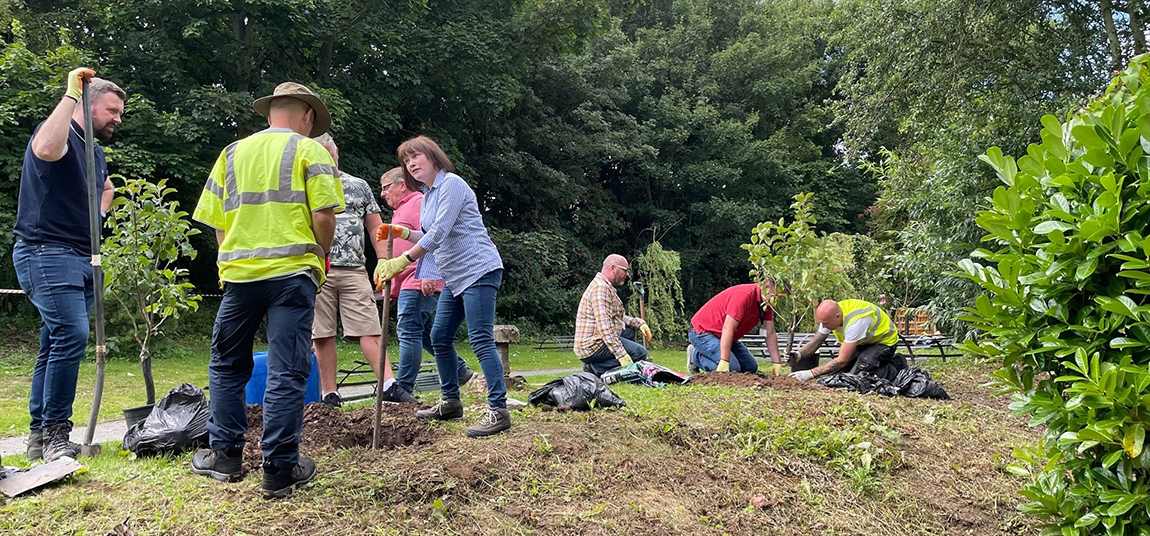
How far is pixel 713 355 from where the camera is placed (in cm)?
788

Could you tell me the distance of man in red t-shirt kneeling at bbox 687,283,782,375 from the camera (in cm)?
743

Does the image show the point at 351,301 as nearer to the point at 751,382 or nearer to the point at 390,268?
the point at 390,268

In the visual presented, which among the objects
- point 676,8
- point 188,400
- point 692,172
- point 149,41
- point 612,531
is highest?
point 676,8

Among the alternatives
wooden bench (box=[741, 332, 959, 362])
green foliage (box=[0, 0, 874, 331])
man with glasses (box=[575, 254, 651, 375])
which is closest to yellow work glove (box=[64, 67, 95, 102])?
man with glasses (box=[575, 254, 651, 375])

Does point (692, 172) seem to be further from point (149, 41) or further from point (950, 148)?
point (149, 41)

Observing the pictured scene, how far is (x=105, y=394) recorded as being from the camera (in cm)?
711

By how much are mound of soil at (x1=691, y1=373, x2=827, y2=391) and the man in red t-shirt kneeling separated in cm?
47

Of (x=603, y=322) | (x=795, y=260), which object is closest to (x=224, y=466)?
(x=603, y=322)

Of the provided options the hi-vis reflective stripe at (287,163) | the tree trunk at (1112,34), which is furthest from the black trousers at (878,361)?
the tree trunk at (1112,34)

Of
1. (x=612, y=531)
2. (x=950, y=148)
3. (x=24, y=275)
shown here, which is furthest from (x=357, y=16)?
(x=612, y=531)

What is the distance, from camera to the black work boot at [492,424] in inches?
151

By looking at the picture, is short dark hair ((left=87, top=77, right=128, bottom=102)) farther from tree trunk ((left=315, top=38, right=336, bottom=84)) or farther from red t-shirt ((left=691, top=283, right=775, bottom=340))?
tree trunk ((left=315, top=38, right=336, bottom=84))

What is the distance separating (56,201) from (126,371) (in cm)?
707

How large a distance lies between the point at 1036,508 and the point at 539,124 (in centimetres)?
2001
